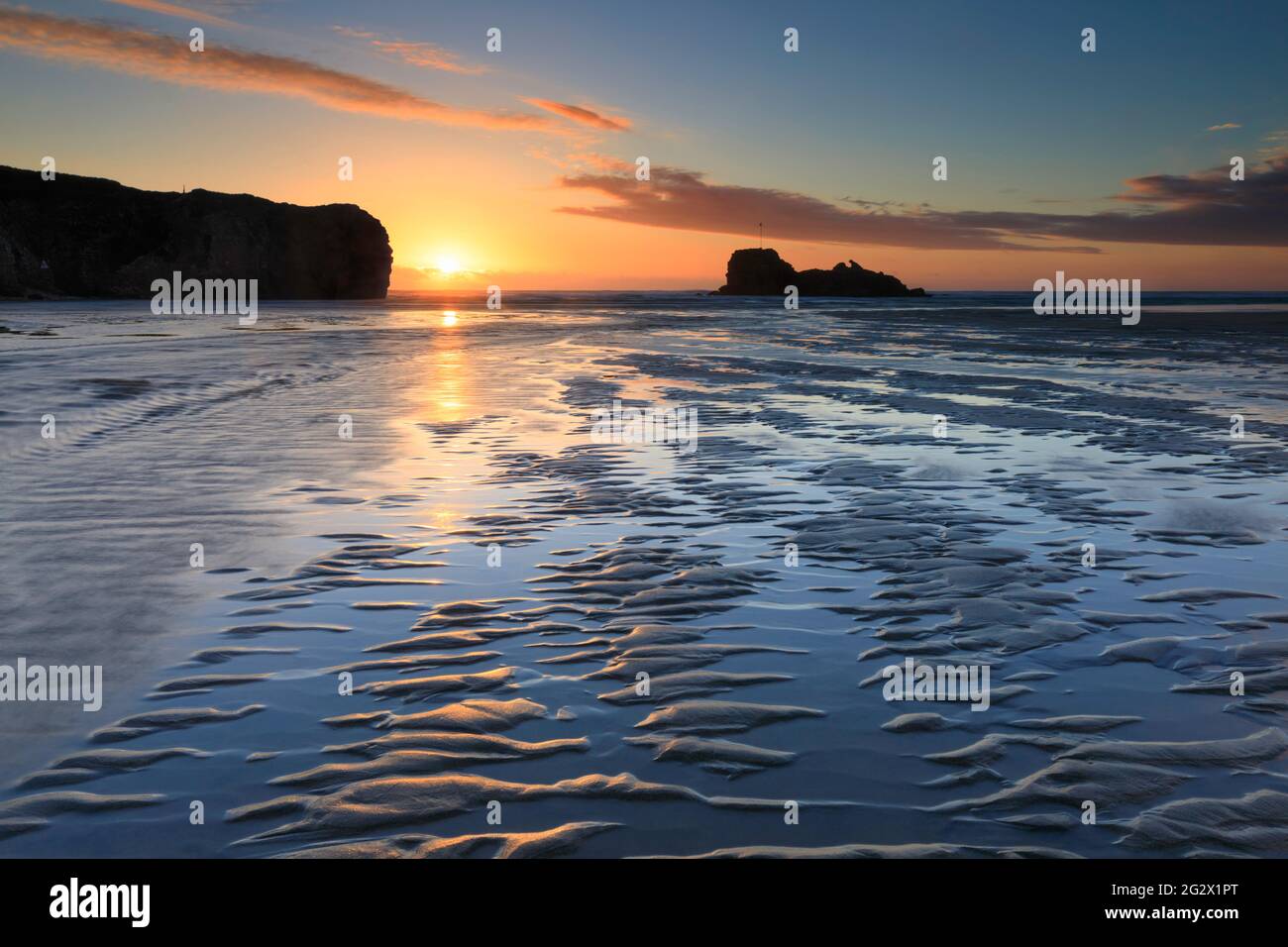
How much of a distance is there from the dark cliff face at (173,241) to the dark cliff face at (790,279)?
64696mm

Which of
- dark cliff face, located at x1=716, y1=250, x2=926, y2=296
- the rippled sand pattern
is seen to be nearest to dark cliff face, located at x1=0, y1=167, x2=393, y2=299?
dark cliff face, located at x1=716, y1=250, x2=926, y2=296

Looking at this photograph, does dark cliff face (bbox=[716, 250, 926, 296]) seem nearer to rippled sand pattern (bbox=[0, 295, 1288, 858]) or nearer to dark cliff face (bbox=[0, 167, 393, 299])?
dark cliff face (bbox=[0, 167, 393, 299])

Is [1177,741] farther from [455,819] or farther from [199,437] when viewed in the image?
[199,437]

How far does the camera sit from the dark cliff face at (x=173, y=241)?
130125 millimetres

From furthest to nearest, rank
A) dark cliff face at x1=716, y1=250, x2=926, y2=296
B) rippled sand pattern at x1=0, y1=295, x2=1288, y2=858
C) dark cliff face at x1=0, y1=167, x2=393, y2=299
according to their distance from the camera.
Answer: dark cliff face at x1=716, y1=250, x2=926, y2=296
dark cliff face at x1=0, y1=167, x2=393, y2=299
rippled sand pattern at x1=0, y1=295, x2=1288, y2=858

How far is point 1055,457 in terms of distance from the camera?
11.2 m

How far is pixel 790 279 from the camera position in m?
173

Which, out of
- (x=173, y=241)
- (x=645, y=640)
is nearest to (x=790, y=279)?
(x=173, y=241)

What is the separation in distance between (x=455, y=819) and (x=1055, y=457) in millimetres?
9661

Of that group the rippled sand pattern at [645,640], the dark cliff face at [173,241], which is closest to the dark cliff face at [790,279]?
the dark cliff face at [173,241]

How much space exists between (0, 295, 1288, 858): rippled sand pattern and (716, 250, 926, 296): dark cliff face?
15990 centimetres

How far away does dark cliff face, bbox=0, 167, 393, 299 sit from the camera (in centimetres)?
13012
